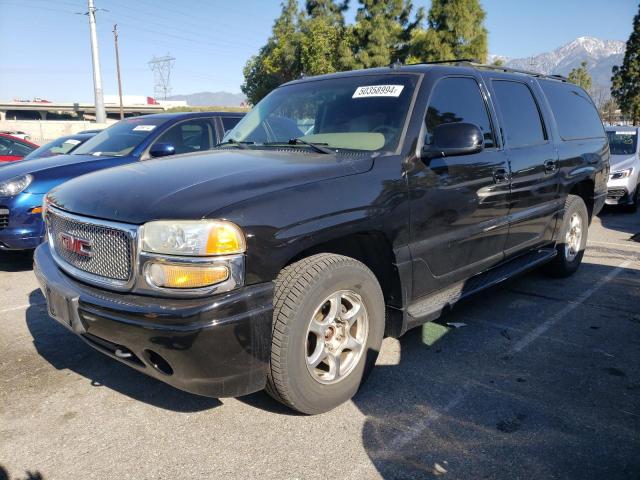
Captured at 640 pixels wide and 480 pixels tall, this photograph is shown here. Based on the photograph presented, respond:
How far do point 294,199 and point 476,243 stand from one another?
5.65ft

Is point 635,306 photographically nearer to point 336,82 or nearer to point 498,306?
point 498,306

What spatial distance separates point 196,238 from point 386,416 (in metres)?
1.43

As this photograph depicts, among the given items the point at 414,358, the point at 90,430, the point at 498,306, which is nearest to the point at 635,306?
the point at 498,306

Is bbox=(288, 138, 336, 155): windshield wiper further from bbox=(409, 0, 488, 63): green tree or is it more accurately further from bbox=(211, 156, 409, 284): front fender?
bbox=(409, 0, 488, 63): green tree

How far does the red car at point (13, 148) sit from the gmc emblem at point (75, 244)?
808 cm

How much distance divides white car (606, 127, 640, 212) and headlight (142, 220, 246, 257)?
921 cm

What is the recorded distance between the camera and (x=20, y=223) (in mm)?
5461

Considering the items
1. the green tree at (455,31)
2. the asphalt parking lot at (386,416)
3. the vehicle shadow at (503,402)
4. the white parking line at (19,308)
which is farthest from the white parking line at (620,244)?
the green tree at (455,31)

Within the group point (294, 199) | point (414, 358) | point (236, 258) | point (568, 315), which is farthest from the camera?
point (568, 315)

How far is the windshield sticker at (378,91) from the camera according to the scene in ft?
11.1

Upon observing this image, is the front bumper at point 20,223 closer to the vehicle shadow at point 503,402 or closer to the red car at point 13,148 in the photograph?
the vehicle shadow at point 503,402

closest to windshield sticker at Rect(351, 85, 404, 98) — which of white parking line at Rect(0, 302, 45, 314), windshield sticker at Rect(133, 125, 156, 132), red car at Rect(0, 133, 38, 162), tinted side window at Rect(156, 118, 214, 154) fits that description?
tinted side window at Rect(156, 118, 214, 154)

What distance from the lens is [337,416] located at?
9.27ft

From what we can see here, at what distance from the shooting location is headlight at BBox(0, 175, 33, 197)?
5.45 meters
